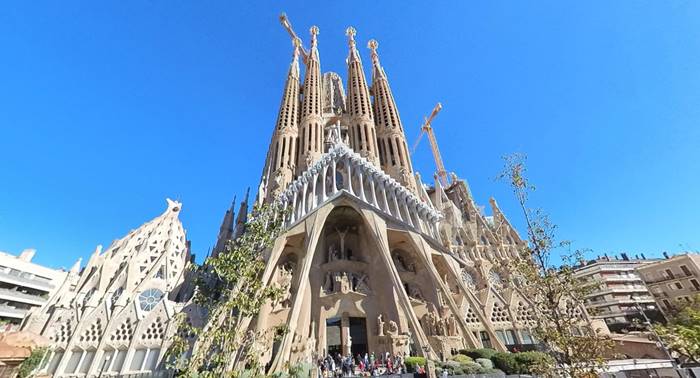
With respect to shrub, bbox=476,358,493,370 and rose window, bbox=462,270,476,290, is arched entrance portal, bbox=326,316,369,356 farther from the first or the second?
rose window, bbox=462,270,476,290

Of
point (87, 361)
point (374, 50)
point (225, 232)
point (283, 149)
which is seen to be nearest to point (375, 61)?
point (374, 50)

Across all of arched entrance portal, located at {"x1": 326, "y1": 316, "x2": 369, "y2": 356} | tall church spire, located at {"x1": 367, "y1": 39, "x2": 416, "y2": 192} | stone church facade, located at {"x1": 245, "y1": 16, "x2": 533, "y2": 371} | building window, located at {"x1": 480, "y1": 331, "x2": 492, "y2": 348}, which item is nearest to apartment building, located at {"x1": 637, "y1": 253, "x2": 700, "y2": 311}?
stone church facade, located at {"x1": 245, "y1": 16, "x2": 533, "y2": 371}

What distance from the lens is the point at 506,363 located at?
1214cm

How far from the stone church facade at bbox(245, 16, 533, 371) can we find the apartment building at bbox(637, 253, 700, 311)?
17.9 meters

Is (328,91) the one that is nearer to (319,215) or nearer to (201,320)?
(319,215)

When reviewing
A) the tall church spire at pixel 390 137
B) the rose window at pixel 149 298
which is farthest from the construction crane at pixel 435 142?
the rose window at pixel 149 298

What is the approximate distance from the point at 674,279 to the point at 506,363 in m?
33.5

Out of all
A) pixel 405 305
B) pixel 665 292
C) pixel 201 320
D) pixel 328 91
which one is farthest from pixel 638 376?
pixel 328 91

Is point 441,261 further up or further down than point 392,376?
further up

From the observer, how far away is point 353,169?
23.3 metres

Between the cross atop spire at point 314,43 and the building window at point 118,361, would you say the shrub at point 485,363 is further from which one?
the cross atop spire at point 314,43

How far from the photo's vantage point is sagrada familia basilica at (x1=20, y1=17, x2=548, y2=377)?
1683 cm

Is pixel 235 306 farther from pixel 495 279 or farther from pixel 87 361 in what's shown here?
pixel 495 279

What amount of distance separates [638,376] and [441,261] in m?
12.5
